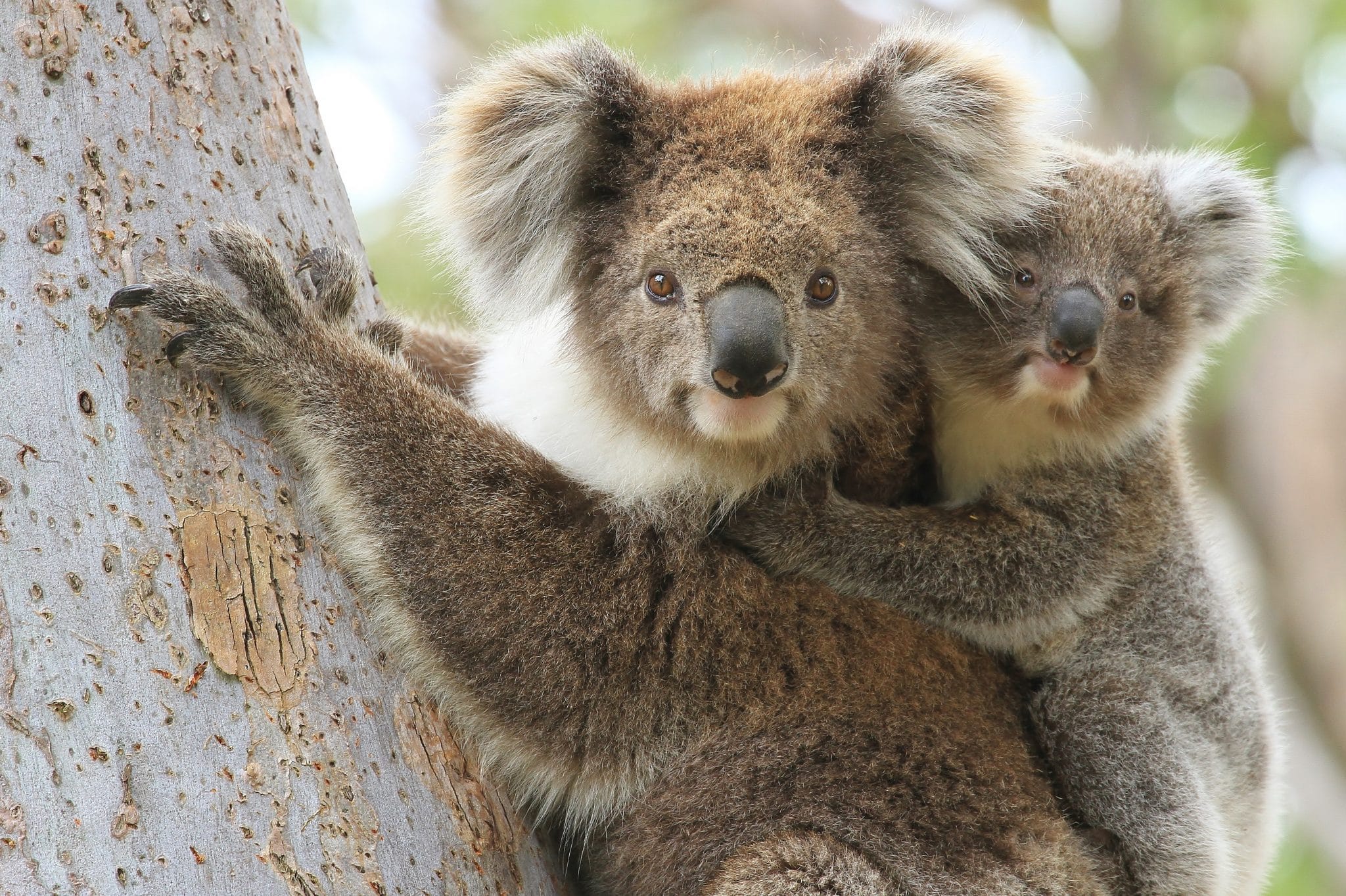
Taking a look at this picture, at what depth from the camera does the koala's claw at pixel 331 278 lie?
10.2 ft

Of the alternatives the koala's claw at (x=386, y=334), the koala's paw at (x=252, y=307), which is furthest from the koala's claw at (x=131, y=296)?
the koala's claw at (x=386, y=334)

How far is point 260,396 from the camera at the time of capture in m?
2.89

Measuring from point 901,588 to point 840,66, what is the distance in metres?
1.61

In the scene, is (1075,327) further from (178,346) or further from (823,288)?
(178,346)

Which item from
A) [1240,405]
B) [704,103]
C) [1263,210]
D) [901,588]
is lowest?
[1240,405]

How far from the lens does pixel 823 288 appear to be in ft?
10.6

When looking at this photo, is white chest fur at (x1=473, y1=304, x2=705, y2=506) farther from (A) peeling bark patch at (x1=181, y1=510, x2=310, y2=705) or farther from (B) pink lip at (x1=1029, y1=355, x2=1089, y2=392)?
(B) pink lip at (x1=1029, y1=355, x2=1089, y2=392)

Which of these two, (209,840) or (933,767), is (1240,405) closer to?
(933,767)

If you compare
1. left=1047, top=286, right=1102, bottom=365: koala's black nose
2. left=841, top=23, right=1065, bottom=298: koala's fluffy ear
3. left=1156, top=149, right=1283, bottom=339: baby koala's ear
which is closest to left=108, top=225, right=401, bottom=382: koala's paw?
left=841, top=23, right=1065, bottom=298: koala's fluffy ear

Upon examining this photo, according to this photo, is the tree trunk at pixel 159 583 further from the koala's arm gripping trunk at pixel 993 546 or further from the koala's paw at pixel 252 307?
the koala's arm gripping trunk at pixel 993 546

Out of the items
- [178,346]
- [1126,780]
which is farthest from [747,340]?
[1126,780]

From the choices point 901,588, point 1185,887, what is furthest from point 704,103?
point 1185,887

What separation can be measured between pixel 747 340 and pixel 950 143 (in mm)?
1027

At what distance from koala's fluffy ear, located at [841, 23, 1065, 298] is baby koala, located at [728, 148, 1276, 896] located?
0.15m
